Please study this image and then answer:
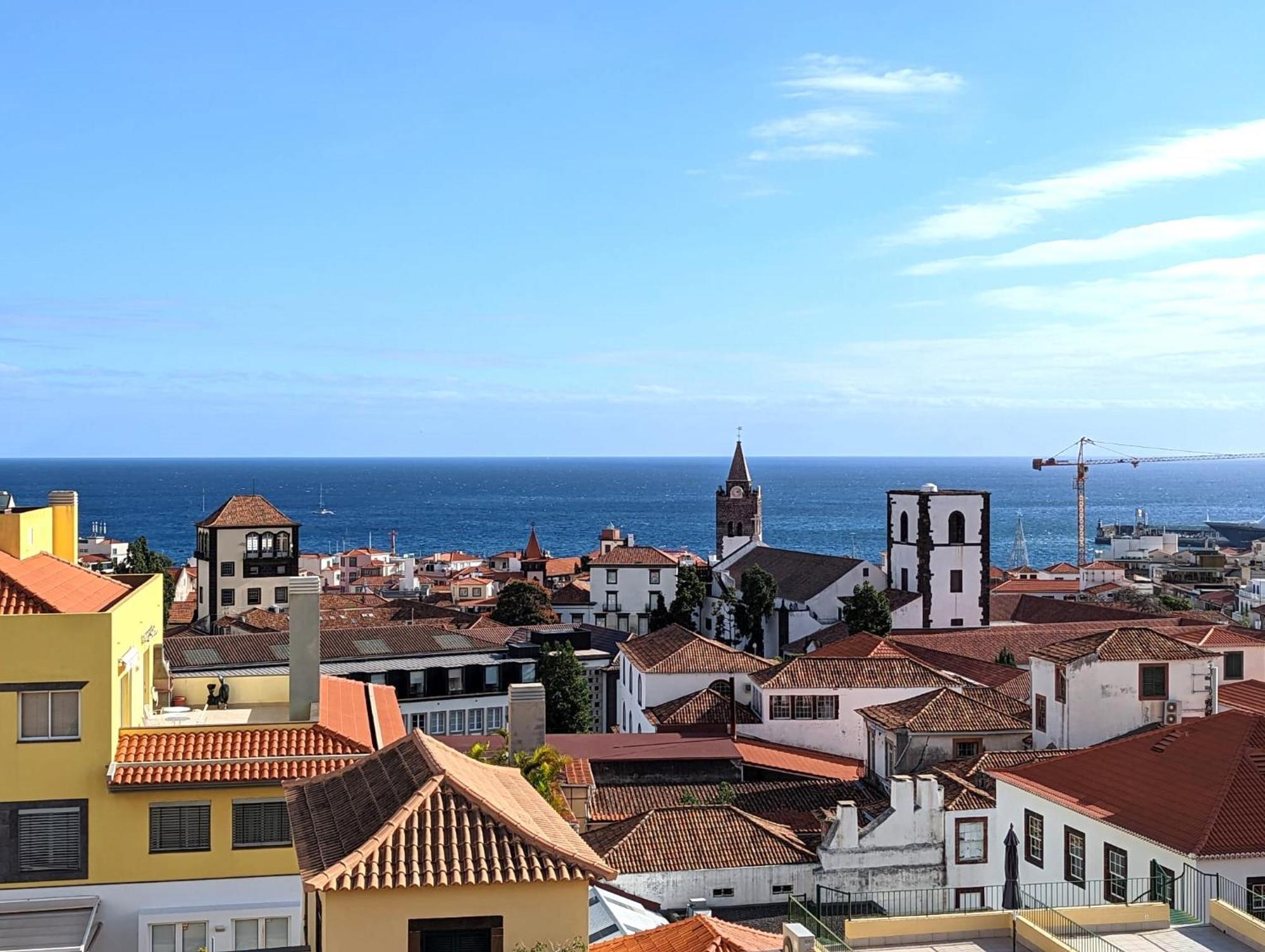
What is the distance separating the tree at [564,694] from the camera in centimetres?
4825

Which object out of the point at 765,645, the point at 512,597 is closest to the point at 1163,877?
the point at 765,645

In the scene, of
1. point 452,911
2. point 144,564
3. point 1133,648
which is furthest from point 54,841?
point 144,564

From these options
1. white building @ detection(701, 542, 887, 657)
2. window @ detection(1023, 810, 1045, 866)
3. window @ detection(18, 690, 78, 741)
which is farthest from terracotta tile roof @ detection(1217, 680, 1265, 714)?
white building @ detection(701, 542, 887, 657)

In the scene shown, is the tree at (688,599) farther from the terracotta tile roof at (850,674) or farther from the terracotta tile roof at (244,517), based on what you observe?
the terracotta tile roof at (850,674)

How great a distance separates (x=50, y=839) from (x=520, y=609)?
5588 centimetres

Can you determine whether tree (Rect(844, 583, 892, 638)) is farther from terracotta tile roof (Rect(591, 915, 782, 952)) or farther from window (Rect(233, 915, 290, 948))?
terracotta tile roof (Rect(591, 915, 782, 952))

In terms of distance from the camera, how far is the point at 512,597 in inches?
2980

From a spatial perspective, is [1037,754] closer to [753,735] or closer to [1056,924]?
[753,735]

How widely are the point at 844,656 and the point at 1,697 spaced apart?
32.8 meters

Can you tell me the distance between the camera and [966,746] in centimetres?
3544

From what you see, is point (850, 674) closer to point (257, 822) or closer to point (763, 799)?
point (763, 799)

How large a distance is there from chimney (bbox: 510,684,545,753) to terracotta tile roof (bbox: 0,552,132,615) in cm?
967

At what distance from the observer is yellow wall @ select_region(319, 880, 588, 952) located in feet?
39.6

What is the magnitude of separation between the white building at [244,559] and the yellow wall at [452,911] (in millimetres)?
62173
